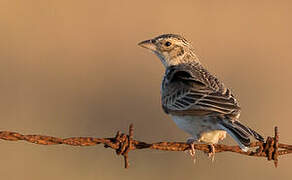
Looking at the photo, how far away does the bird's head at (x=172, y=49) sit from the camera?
10102mm

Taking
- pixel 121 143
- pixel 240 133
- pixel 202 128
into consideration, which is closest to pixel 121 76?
pixel 202 128

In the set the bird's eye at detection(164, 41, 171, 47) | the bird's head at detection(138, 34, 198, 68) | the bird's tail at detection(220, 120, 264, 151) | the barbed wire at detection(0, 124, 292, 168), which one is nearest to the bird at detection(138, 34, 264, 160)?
the bird's tail at detection(220, 120, 264, 151)

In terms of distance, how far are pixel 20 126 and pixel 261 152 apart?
8867mm

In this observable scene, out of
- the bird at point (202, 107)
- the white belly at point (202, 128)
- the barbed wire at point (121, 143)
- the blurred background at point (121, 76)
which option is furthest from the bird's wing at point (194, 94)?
the blurred background at point (121, 76)

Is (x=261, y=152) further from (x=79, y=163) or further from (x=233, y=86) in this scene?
(x=233, y=86)

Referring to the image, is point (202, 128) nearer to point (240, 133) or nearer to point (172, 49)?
point (240, 133)

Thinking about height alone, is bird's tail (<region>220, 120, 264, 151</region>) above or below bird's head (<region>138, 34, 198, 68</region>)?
below

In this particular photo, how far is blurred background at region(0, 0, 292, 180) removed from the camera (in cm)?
1448

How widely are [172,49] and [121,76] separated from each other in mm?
9236

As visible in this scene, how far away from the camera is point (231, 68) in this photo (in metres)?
19.5

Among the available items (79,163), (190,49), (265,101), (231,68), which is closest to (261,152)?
(190,49)

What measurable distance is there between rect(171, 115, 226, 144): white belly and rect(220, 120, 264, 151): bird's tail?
0.33m

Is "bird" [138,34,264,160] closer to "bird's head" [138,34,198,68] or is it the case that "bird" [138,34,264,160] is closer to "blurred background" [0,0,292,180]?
"bird's head" [138,34,198,68]

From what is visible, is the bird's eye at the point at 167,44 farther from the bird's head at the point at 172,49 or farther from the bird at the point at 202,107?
the bird at the point at 202,107
